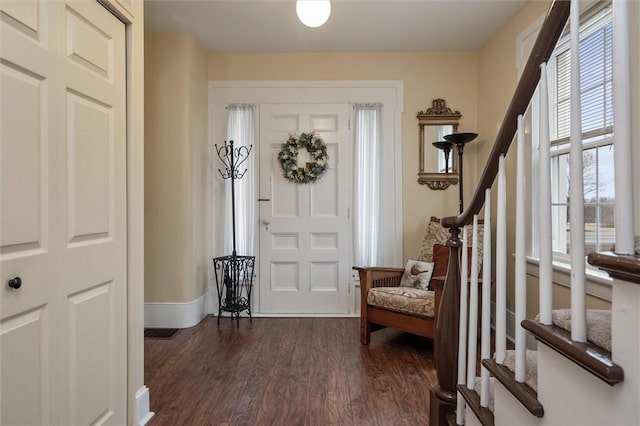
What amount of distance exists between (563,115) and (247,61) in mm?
2903

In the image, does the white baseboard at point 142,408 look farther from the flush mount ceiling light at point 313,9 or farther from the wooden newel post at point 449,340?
the flush mount ceiling light at point 313,9

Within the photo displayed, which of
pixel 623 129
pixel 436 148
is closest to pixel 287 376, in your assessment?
pixel 623 129

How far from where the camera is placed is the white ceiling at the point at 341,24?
2.93m

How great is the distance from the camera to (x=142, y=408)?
1.88 meters

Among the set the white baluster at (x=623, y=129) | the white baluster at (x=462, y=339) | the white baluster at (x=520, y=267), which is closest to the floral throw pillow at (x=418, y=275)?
the white baluster at (x=462, y=339)

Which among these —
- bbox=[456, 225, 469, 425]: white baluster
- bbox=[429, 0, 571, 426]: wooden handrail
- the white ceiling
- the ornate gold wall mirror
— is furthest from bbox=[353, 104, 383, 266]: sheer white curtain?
bbox=[456, 225, 469, 425]: white baluster

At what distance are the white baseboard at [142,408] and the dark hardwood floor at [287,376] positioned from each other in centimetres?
5

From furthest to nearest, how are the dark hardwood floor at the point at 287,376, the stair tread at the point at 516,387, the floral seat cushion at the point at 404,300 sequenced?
1. the floral seat cushion at the point at 404,300
2. the dark hardwood floor at the point at 287,376
3. the stair tread at the point at 516,387

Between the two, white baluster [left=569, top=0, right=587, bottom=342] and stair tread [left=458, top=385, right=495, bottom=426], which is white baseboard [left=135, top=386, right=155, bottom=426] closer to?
stair tread [left=458, top=385, right=495, bottom=426]

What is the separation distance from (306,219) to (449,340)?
7.96ft

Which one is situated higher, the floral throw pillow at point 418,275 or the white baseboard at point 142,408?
the floral throw pillow at point 418,275

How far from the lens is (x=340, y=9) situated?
9.77 ft

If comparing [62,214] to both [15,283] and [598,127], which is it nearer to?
[15,283]

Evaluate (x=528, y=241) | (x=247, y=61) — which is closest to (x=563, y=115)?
(x=528, y=241)
